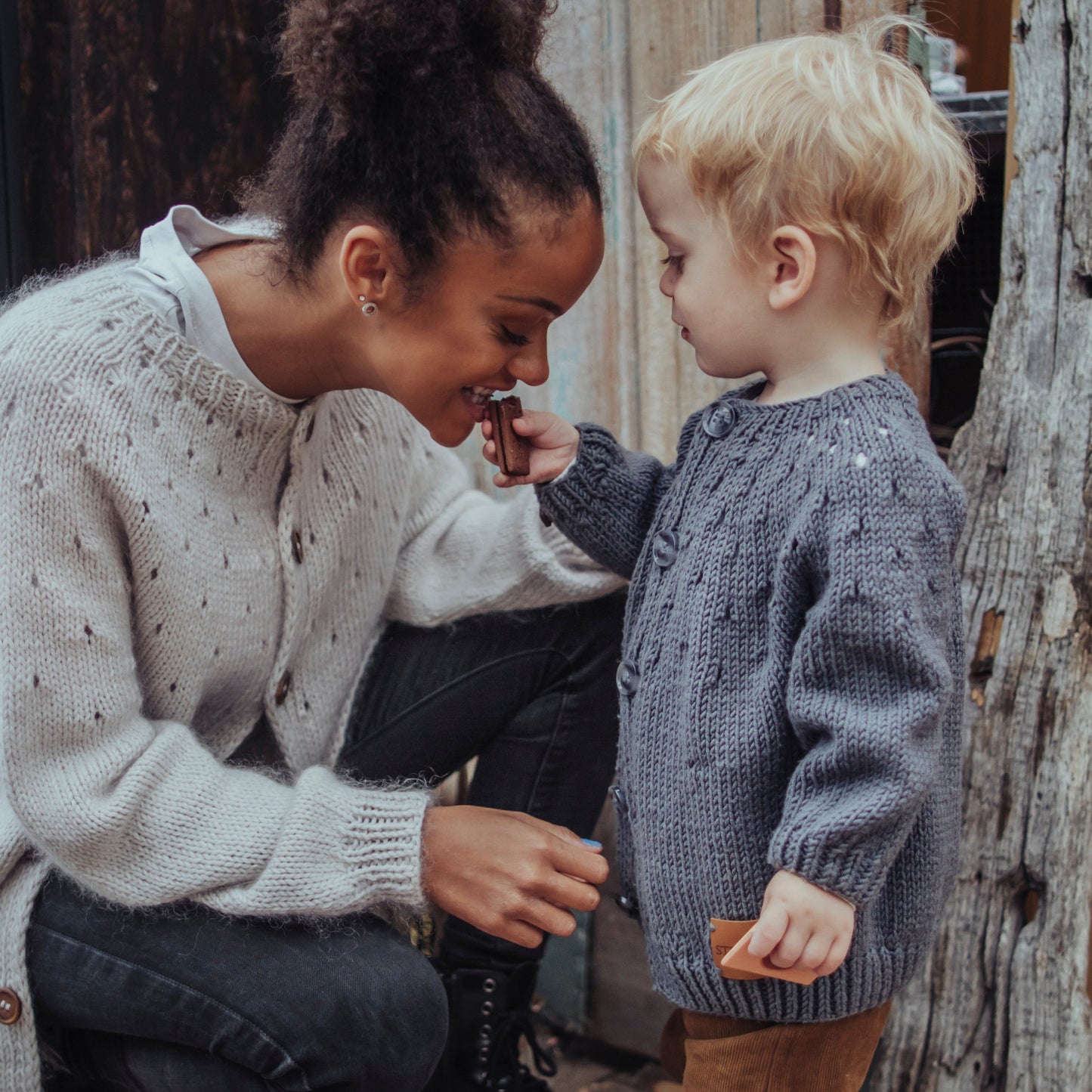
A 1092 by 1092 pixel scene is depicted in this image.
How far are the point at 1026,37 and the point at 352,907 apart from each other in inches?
55.2

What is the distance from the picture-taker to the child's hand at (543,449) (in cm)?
136

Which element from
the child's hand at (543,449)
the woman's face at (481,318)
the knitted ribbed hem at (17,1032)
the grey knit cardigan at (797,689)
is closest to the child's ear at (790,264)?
the grey knit cardigan at (797,689)

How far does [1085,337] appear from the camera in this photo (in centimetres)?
144

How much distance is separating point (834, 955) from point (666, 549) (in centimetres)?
44

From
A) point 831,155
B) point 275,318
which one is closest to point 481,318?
point 275,318

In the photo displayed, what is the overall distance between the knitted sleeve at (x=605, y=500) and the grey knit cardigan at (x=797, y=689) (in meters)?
0.07

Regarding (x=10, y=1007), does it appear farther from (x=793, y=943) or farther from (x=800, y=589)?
(x=800, y=589)

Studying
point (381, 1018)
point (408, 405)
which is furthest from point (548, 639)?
point (381, 1018)

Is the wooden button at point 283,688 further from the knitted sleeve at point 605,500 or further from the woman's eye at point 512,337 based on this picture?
the woman's eye at point 512,337

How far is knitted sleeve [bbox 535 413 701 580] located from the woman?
13 cm

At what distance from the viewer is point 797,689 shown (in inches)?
41.1

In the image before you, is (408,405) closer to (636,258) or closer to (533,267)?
(533,267)

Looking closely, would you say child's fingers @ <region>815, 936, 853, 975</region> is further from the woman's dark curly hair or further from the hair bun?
the hair bun

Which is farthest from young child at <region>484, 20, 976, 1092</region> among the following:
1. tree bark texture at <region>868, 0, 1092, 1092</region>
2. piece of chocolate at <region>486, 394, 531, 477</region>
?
tree bark texture at <region>868, 0, 1092, 1092</region>
